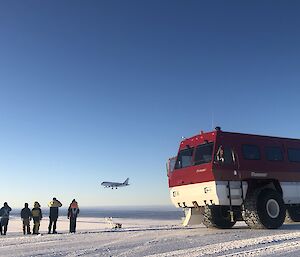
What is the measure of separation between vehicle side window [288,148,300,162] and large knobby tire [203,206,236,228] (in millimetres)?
2989

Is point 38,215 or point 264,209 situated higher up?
point 38,215

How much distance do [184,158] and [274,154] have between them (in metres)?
3.02

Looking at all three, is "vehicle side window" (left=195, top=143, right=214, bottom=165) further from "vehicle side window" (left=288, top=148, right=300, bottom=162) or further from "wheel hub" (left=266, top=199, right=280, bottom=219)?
"vehicle side window" (left=288, top=148, right=300, bottom=162)

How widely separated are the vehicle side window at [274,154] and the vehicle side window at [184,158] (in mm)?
2518

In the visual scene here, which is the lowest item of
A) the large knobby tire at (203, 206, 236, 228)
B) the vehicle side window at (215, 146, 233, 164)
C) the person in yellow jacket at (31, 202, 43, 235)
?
the large knobby tire at (203, 206, 236, 228)

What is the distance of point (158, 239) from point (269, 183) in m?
4.71

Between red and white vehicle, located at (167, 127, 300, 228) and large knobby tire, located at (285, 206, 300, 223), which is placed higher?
red and white vehicle, located at (167, 127, 300, 228)

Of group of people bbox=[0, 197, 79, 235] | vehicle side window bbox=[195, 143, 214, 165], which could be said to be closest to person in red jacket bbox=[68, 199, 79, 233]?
group of people bbox=[0, 197, 79, 235]

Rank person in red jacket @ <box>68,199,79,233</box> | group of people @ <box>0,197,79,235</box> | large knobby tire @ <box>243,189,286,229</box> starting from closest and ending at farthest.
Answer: large knobby tire @ <box>243,189,286,229</box> → person in red jacket @ <box>68,199,79,233</box> → group of people @ <box>0,197,79,235</box>

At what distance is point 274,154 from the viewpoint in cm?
1384

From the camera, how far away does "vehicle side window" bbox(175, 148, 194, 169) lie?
13.6 m

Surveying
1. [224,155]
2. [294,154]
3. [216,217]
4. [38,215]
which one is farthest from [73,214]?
[294,154]

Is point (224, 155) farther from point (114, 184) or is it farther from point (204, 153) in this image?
point (114, 184)

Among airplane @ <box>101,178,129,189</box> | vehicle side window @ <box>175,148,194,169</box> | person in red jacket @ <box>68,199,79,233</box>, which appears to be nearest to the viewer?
vehicle side window @ <box>175,148,194,169</box>
